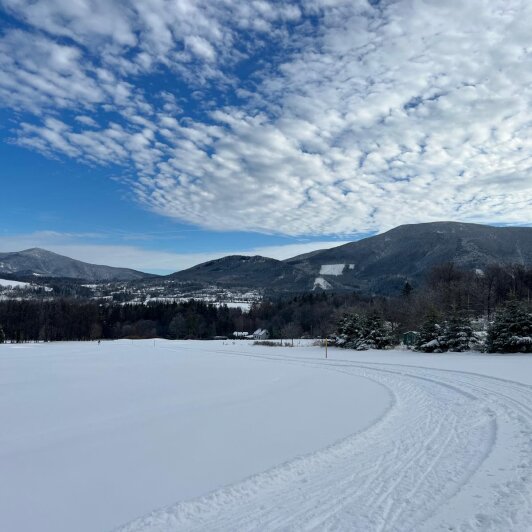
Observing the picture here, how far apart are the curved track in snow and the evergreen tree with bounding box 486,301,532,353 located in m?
20.2

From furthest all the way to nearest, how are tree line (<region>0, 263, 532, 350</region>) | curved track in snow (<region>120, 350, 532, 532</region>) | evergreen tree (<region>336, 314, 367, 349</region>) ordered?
tree line (<region>0, 263, 532, 350</region>) < evergreen tree (<region>336, 314, 367, 349</region>) < curved track in snow (<region>120, 350, 532, 532</region>)

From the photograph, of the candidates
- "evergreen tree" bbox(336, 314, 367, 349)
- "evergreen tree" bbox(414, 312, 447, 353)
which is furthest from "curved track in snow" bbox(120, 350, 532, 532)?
"evergreen tree" bbox(336, 314, 367, 349)

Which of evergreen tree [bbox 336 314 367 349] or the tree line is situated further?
the tree line

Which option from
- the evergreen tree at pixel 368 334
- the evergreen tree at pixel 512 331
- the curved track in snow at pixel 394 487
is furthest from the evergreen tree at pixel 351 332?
the curved track in snow at pixel 394 487

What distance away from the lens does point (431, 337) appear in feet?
106

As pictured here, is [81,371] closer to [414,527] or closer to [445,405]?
[445,405]

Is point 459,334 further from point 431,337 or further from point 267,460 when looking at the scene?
point 267,460

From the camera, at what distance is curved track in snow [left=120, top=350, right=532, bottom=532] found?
171 inches

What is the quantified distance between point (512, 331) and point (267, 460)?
25241mm

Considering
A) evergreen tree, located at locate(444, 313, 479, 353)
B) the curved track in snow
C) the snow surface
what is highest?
evergreen tree, located at locate(444, 313, 479, 353)

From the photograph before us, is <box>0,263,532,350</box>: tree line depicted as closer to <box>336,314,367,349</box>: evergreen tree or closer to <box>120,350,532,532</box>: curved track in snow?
<box>336,314,367,349</box>: evergreen tree

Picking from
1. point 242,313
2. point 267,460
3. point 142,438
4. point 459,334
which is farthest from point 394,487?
point 242,313

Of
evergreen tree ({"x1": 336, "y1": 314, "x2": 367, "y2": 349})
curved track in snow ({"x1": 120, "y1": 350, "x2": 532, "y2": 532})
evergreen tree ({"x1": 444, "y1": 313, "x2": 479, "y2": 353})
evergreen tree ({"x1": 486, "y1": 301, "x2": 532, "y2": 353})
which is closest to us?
curved track in snow ({"x1": 120, "y1": 350, "x2": 532, "y2": 532})

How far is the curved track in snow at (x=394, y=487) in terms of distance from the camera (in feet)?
14.2
